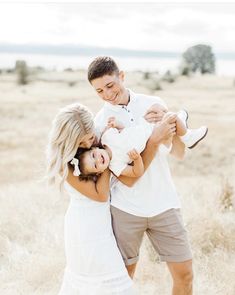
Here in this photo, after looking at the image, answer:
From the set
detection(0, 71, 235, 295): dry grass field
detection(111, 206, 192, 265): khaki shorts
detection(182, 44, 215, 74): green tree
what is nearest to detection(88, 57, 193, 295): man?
detection(111, 206, 192, 265): khaki shorts

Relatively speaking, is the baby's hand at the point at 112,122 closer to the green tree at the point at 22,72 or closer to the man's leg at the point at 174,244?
the man's leg at the point at 174,244

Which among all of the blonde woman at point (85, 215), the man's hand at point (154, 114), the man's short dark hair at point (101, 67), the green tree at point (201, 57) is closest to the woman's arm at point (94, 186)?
the blonde woman at point (85, 215)

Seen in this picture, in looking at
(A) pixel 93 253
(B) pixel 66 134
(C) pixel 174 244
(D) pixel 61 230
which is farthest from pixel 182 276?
(D) pixel 61 230

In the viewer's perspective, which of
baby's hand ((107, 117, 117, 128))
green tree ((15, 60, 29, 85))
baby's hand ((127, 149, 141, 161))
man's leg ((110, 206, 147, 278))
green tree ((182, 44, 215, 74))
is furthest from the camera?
green tree ((182, 44, 215, 74))

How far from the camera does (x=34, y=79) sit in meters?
30.5

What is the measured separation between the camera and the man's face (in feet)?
9.36

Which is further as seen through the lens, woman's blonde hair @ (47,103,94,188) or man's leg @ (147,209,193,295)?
man's leg @ (147,209,193,295)

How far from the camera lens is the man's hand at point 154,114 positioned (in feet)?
9.32

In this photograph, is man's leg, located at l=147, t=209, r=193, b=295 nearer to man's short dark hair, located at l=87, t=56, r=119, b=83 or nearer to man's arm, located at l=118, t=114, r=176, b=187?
man's arm, located at l=118, t=114, r=176, b=187

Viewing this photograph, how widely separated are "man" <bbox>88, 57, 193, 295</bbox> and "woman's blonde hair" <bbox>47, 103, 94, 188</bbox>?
187 millimetres

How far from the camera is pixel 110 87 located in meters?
2.88

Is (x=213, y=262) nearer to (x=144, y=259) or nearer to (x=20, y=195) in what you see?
(x=144, y=259)

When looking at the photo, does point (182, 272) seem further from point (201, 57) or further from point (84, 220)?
point (201, 57)

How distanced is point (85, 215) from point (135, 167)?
0.37 metres
